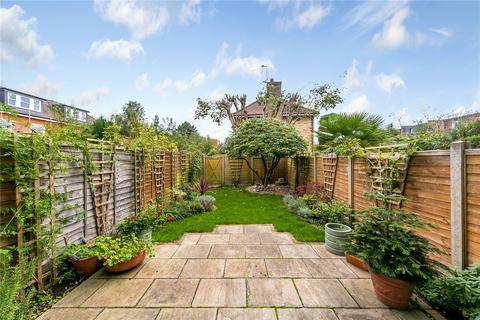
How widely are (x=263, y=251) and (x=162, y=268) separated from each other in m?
1.70

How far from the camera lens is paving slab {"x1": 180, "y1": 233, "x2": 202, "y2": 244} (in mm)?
4145

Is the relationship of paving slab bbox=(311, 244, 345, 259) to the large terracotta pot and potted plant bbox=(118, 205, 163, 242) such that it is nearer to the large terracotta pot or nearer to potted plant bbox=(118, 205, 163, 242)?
the large terracotta pot

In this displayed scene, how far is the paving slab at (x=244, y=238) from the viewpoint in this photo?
163 inches

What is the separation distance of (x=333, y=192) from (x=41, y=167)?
619 centimetres

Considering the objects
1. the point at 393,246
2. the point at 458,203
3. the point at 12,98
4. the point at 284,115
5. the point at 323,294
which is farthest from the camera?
the point at 12,98

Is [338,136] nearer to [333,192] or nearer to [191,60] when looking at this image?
[333,192]

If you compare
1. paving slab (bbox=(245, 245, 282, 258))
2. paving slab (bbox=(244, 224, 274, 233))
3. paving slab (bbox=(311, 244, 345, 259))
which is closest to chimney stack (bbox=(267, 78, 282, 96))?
paving slab (bbox=(244, 224, 274, 233))

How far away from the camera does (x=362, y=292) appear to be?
250 centimetres

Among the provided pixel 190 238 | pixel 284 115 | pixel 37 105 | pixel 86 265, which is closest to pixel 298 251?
pixel 190 238

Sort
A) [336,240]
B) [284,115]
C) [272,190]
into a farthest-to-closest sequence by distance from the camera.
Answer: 1. [284,115]
2. [272,190]
3. [336,240]

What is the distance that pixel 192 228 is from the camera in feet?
16.1

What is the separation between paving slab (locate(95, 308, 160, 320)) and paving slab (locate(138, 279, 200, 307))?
0.32 ft

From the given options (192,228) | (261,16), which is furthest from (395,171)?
(261,16)

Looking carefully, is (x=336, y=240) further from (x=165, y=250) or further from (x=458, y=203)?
(x=165, y=250)
